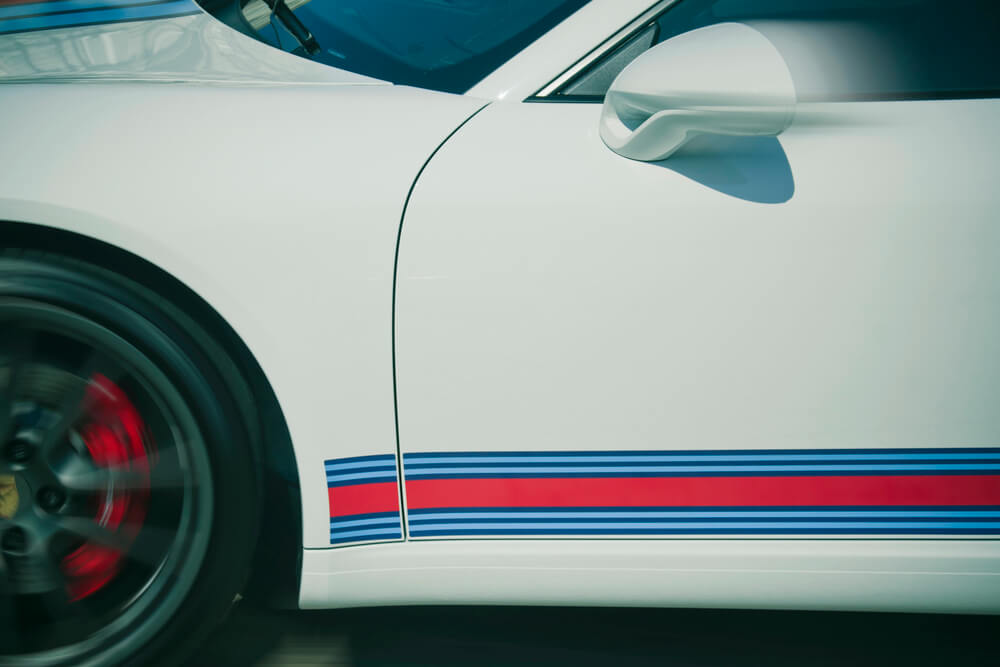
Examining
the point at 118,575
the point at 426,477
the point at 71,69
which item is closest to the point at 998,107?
the point at 426,477

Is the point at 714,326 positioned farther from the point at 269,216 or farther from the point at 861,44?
the point at 269,216

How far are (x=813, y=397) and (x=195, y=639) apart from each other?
1.07m

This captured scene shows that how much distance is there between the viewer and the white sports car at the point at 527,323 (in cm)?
139

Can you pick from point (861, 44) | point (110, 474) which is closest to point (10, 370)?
point (110, 474)

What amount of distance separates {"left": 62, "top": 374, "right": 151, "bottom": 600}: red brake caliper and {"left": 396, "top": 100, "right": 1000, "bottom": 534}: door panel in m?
0.47

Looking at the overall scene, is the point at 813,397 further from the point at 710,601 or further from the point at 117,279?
the point at 117,279

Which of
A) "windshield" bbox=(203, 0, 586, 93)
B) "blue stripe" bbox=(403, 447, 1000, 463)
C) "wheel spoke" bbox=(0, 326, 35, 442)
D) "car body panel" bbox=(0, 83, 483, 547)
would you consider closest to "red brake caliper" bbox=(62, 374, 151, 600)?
"wheel spoke" bbox=(0, 326, 35, 442)

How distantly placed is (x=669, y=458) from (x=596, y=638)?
0.55 meters

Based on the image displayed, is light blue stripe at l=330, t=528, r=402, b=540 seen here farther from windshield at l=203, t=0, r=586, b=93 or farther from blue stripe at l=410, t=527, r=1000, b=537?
windshield at l=203, t=0, r=586, b=93

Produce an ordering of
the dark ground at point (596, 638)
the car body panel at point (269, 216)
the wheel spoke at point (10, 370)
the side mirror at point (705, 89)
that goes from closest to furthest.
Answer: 1. the side mirror at point (705, 89)
2. the car body panel at point (269, 216)
3. the wheel spoke at point (10, 370)
4. the dark ground at point (596, 638)

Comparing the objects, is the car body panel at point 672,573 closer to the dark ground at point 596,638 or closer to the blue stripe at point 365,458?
the blue stripe at point 365,458

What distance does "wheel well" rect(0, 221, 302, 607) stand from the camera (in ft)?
4.82

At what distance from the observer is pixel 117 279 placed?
1.46m

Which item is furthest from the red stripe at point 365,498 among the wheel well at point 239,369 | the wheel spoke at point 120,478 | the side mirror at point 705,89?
the side mirror at point 705,89
